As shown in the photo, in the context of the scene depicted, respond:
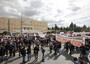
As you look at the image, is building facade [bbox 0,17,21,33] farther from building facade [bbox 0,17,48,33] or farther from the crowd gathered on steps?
the crowd gathered on steps

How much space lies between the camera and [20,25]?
82125 mm

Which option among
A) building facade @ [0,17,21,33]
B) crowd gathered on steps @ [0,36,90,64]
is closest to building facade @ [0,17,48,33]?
building facade @ [0,17,21,33]

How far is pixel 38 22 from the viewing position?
3745 inches

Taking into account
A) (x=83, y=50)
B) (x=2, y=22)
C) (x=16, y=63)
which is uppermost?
(x=2, y=22)

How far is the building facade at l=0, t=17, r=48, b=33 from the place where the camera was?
71950 millimetres

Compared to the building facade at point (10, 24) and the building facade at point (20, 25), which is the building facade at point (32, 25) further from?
the building facade at point (10, 24)

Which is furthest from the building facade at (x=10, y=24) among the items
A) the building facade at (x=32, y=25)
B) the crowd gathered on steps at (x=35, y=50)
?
the crowd gathered on steps at (x=35, y=50)

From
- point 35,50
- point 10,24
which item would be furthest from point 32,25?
point 35,50

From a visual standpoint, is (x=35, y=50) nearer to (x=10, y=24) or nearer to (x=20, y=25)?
(x=10, y=24)

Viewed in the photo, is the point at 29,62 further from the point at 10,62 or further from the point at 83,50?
the point at 83,50

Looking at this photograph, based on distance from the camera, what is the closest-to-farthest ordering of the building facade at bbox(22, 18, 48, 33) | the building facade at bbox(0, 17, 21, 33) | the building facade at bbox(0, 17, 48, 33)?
1. the building facade at bbox(0, 17, 21, 33)
2. the building facade at bbox(0, 17, 48, 33)
3. the building facade at bbox(22, 18, 48, 33)

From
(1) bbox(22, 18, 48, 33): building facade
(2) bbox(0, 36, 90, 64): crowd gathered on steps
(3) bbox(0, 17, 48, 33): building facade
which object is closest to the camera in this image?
(2) bbox(0, 36, 90, 64): crowd gathered on steps

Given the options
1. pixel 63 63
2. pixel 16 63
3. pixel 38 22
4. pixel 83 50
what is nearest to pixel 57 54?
pixel 63 63

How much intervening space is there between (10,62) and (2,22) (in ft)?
236
